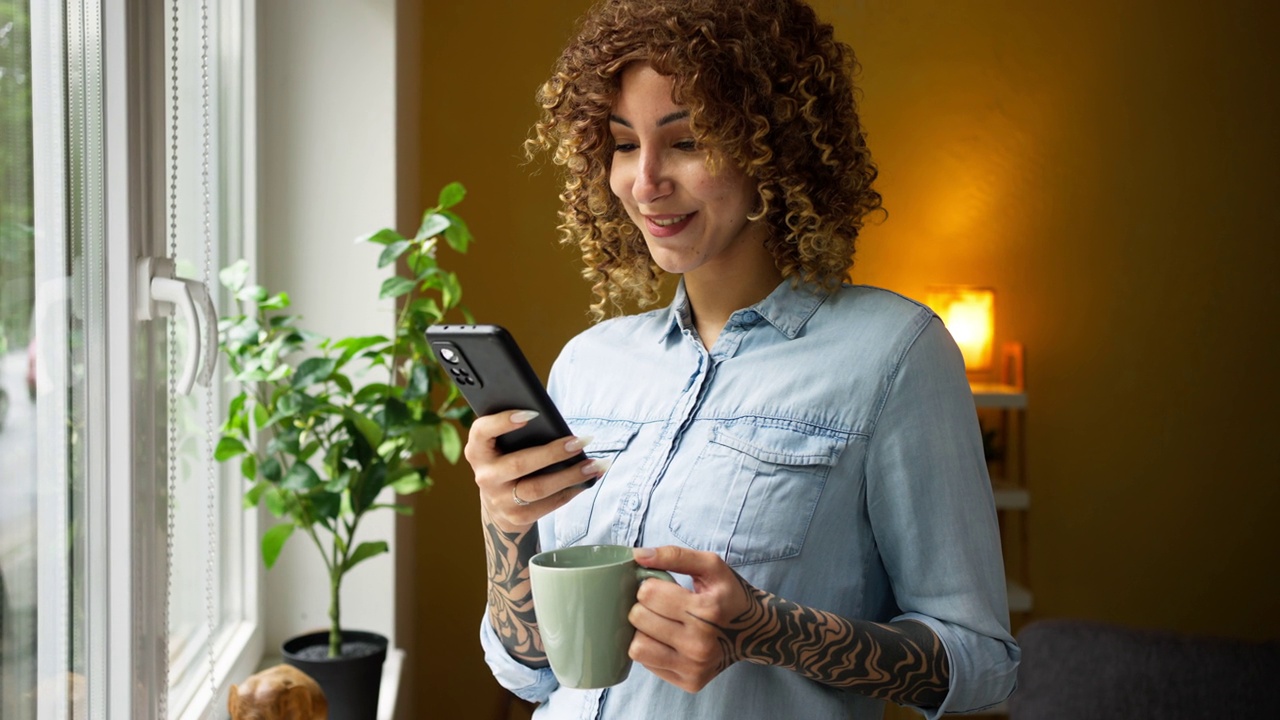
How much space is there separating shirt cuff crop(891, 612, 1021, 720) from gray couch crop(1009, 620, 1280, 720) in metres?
0.70

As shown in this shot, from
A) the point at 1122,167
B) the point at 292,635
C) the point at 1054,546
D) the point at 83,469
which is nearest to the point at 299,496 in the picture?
the point at 292,635

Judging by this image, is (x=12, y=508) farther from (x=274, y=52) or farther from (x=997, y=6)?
(x=997, y=6)

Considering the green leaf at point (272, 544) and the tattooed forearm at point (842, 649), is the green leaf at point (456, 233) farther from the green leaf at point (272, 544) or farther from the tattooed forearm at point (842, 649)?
the tattooed forearm at point (842, 649)

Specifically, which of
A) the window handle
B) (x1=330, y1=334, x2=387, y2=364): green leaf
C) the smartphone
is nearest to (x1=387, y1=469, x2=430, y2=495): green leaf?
(x1=330, y1=334, x2=387, y2=364): green leaf

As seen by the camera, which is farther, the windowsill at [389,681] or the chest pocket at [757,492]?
the windowsill at [389,681]

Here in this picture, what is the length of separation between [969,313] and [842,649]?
96.0 inches

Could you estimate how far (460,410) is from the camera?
1771 millimetres

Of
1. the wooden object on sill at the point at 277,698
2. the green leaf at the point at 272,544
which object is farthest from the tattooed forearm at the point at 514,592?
the green leaf at the point at 272,544

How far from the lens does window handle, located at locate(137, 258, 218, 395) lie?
0.99 m

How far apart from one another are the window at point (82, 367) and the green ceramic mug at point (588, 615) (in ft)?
1.39

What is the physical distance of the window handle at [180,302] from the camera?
0.99m

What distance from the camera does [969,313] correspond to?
3.07 meters

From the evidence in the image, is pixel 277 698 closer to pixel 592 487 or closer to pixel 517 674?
pixel 517 674

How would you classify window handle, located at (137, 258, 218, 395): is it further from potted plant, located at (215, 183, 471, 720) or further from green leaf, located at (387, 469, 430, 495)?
green leaf, located at (387, 469, 430, 495)
